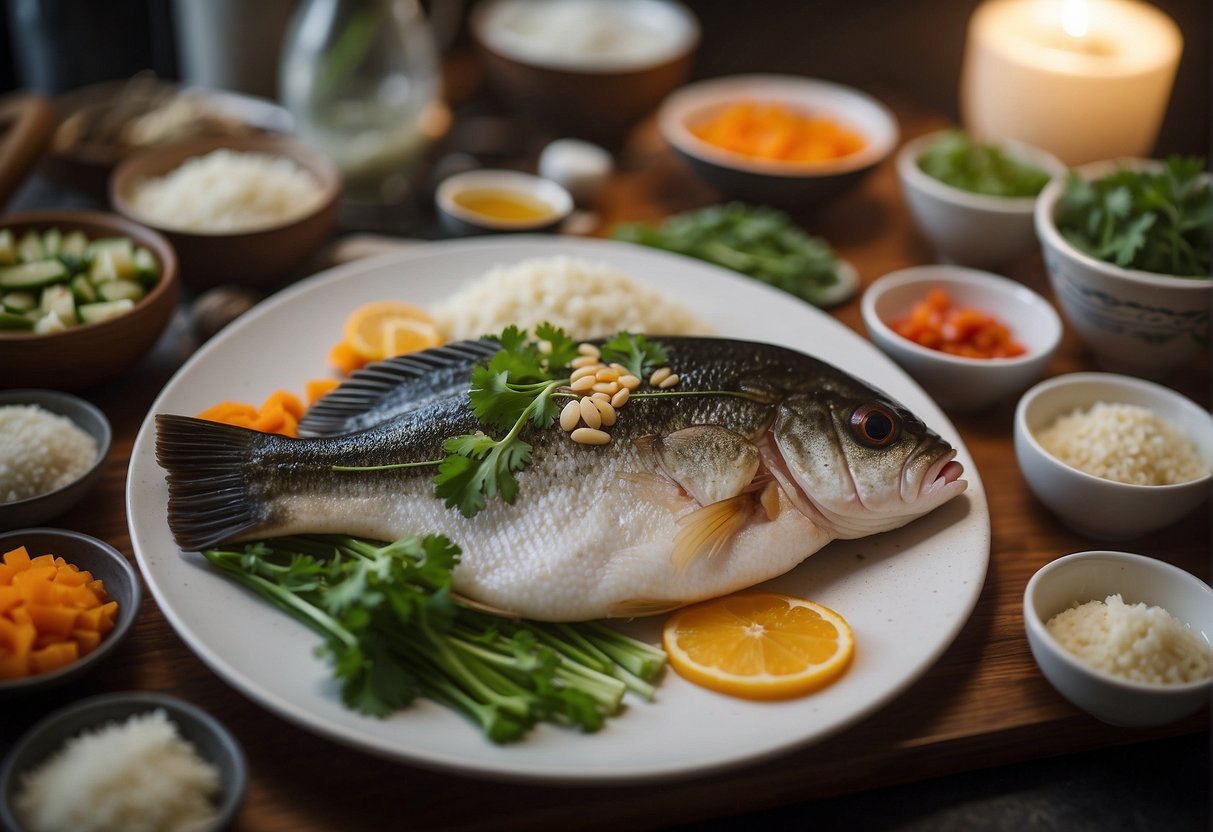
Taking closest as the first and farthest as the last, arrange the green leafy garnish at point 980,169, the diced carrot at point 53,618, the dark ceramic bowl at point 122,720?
1. the dark ceramic bowl at point 122,720
2. the diced carrot at point 53,618
3. the green leafy garnish at point 980,169

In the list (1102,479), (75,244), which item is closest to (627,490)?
(1102,479)

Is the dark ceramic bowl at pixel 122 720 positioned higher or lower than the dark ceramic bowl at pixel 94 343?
lower

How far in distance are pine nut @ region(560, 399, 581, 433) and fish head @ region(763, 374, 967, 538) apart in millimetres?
378

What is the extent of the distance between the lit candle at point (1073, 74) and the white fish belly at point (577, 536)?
7.35 ft

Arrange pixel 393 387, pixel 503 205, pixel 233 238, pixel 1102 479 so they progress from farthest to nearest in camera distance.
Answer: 1. pixel 503 205
2. pixel 233 238
3. pixel 393 387
4. pixel 1102 479

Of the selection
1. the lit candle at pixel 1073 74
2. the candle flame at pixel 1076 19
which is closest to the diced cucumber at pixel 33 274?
the lit candle at pixel 1073 74

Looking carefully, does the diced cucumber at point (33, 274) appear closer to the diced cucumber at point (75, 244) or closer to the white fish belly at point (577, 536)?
the diced cucumber at point (75, 244)

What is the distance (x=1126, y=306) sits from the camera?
2625 millimetres

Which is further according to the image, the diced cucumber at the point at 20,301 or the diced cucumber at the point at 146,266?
the diced cucumber at the point at 146,266

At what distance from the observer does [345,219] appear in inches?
140

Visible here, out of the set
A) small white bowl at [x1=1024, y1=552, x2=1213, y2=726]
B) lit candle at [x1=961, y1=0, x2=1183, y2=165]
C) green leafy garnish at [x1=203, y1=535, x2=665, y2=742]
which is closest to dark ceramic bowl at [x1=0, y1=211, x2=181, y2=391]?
green leafy garnish at [x1=203, y1=535, x2=665, y2=742]

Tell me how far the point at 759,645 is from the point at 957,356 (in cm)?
121

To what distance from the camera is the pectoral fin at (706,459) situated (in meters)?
1.96

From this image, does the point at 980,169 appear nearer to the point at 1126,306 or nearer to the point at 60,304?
the point at 1126,306
